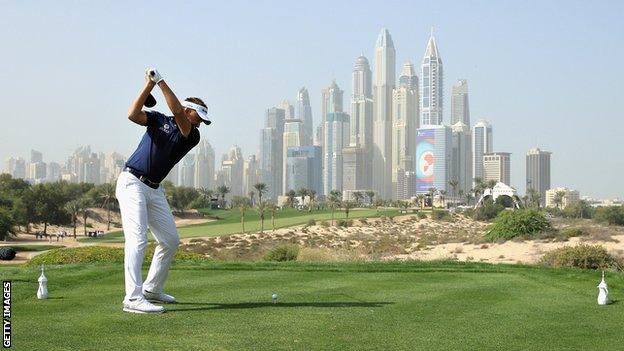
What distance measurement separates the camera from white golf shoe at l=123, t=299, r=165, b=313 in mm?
8461

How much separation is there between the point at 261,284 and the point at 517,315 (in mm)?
4631

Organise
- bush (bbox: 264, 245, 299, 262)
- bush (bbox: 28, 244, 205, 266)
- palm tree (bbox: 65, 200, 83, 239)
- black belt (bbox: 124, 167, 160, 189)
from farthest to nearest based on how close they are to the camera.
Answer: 1. palm tree (bbox: 65, 200, 83, 239)
2. bush (bbox: 264, 245, 299, 262)
3. bush (bbox: 28, 244, 205, 266)
4. black belt (bbox: 124, 167, 160, 189)

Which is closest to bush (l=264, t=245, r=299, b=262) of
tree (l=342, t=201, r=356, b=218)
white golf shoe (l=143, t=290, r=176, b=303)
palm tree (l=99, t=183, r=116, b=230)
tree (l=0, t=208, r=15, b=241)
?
white golf shoe (l=143, t=290, r=176, b=303)

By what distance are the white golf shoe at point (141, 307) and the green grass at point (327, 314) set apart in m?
0.12

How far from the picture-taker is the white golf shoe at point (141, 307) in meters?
8.46

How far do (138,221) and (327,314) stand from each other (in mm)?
2356

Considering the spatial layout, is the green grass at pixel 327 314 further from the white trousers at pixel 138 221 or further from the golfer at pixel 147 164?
the golfer at pixel 147 164

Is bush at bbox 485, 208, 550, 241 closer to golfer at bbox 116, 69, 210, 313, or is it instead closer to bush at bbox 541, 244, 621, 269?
bush at bbox 541, 244, 621, 269

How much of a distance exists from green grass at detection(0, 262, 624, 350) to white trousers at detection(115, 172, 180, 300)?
1.29 ft

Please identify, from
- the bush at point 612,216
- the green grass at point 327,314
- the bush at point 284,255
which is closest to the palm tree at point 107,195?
the bush at point 612,216

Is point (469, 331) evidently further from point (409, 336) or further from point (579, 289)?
point (579, 289)

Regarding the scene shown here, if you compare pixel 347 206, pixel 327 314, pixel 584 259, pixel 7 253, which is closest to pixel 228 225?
pixel 347 206

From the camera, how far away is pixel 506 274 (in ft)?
48.5

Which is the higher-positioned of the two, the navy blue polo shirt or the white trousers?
the navy blue polo shirt
